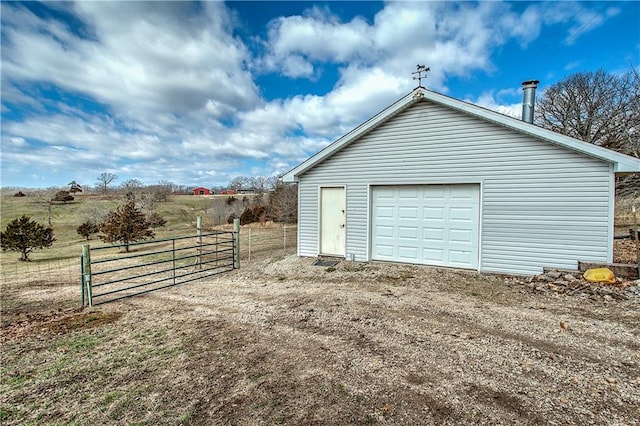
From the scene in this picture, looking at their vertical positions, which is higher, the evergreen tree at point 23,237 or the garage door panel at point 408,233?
the garage door panel at point 408,233

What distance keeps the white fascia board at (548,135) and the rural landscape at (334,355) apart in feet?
7.95

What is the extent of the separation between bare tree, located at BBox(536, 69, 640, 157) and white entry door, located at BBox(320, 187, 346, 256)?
15.7m

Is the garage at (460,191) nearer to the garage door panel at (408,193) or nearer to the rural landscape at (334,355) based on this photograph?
the garage door panel at (408,193)

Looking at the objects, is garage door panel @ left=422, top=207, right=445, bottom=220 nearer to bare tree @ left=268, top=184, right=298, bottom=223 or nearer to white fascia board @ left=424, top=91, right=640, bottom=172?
white fascia board @ left=424, top=91, right=640, bottom=172

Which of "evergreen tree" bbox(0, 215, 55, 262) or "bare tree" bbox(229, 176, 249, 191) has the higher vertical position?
"bare tree" bbox(229, 176, 249, 191)

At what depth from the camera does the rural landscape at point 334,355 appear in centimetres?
245

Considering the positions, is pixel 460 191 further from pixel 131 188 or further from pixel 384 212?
pixel 131 188

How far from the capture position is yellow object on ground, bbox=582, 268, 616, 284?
562 cm

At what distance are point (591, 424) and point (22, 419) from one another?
4708 mm

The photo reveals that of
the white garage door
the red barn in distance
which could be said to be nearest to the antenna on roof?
the white garage door

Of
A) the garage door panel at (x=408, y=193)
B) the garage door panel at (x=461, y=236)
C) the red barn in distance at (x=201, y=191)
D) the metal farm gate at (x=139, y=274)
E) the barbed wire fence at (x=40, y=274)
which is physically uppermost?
the red barn in distance at (x=201, y=191)

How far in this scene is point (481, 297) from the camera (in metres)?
5.41

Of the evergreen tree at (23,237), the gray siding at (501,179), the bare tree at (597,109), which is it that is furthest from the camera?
the bare tree at (597,109)

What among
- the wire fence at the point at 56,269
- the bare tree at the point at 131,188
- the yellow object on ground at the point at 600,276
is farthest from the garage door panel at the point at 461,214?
the bare tree at the point at 131,188
